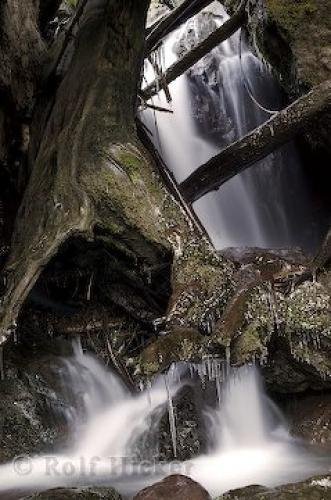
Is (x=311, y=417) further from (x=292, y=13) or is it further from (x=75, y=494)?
(x=292, y=13)

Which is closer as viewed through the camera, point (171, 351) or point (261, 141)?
point (171, 351)

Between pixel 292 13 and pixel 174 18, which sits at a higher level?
pixel 292 13

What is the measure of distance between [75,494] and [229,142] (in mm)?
5848

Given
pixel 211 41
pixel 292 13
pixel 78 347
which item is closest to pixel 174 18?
pixel 211 41

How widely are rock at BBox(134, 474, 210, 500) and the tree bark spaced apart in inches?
107

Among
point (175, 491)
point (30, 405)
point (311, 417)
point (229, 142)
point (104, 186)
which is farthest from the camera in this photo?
point (229, 142)

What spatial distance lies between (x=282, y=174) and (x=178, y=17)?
270 cm

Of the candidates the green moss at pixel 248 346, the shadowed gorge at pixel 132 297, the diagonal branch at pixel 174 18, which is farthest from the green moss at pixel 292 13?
the green moss at pixel 248 346

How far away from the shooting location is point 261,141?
18.2 ft

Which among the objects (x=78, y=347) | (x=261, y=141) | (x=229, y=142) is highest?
(x=229, y=142)

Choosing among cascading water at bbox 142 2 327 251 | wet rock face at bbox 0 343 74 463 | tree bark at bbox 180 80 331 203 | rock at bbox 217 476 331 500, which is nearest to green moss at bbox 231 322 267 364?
rock at bbox 217 476 331 500

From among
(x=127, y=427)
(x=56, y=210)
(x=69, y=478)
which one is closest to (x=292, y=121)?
(x=56, y=210)

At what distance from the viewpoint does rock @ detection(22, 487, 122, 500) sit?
3855mm

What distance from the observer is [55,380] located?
5453 mm
